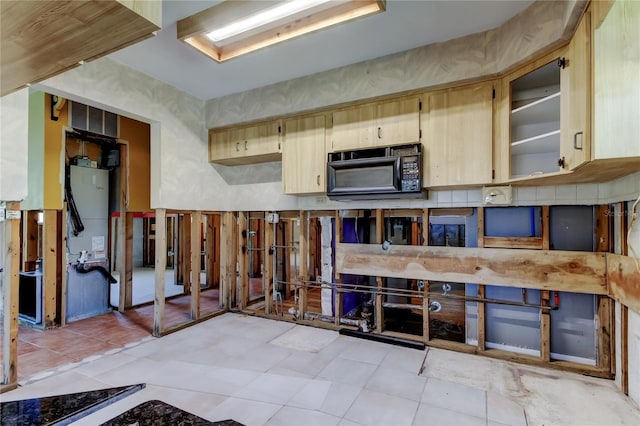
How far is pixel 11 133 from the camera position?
8.71 ft

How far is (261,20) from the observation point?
267 centimetres

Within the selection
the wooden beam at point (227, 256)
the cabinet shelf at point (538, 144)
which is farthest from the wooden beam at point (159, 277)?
the cabinet shelf at point (538, 144)

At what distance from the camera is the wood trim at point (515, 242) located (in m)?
3.13

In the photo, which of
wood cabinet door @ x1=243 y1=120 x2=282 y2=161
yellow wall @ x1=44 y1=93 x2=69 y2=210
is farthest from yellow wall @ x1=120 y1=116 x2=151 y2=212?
wood cabinet door @ x1=243 y1=120 x2=282 y2=161

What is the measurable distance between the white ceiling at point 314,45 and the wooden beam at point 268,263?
1928 millimetres

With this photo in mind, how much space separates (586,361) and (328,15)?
3874 mm

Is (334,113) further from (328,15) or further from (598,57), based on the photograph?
(598,57)

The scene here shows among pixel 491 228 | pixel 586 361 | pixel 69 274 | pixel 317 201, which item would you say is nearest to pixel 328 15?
pixel 317 201

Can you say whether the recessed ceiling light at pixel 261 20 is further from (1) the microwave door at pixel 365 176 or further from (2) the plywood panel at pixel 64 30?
(2) the plywood panel at pixel 64 30

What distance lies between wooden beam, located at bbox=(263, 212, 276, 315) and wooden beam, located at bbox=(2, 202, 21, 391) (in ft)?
8.51

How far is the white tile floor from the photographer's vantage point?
2.30 metres

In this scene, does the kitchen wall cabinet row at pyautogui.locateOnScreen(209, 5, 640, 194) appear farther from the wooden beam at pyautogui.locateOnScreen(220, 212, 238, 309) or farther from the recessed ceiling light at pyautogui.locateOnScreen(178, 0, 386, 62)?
the wooden beam at pyautogui.locateOnScreen(220, 212, 238, 309)

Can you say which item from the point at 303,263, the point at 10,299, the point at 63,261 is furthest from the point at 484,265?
the point at 63,261

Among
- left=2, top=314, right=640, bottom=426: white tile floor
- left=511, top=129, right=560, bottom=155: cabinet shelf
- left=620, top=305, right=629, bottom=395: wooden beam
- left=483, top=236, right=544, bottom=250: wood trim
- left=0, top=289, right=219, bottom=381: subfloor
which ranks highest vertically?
left=511, top=129, right=560, bottom=155: cabinet shelf
